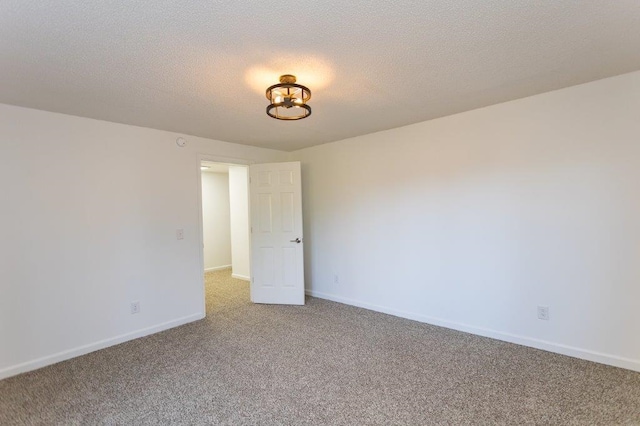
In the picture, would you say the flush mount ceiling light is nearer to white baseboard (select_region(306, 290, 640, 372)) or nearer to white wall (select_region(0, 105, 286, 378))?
white wall (select_region(0, 105, 286, 378))

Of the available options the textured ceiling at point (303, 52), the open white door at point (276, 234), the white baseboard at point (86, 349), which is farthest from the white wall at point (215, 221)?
the textured ceiling at point (303, 52)

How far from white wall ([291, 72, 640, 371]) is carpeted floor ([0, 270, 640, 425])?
326 mm

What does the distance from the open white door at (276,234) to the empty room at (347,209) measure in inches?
14.4

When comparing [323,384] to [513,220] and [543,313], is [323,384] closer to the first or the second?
[543,313]

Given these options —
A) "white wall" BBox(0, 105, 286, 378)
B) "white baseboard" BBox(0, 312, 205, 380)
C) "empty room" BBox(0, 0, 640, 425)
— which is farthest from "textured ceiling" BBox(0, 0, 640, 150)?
"white baseboard" BBox(0, 312, 205, 380)

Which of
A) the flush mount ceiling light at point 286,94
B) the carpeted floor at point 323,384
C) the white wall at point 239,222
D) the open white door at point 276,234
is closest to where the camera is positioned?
the carpeted floor at point 323,384

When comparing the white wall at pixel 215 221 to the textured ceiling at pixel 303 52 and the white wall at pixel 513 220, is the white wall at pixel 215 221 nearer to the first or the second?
the white wall at pixel 513 220

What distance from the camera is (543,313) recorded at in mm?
2869

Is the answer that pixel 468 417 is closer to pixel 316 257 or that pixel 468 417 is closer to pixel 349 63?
pixel 349 63

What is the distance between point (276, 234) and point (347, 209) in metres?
1.13

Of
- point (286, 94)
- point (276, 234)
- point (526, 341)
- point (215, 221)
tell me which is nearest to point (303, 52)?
point (286, 94)

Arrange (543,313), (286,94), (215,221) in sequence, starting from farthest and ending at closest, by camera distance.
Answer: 1. (215,221)
2. (543,313)
3. (286,94)

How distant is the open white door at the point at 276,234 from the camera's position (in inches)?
179

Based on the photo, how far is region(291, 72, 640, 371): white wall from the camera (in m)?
2.53
